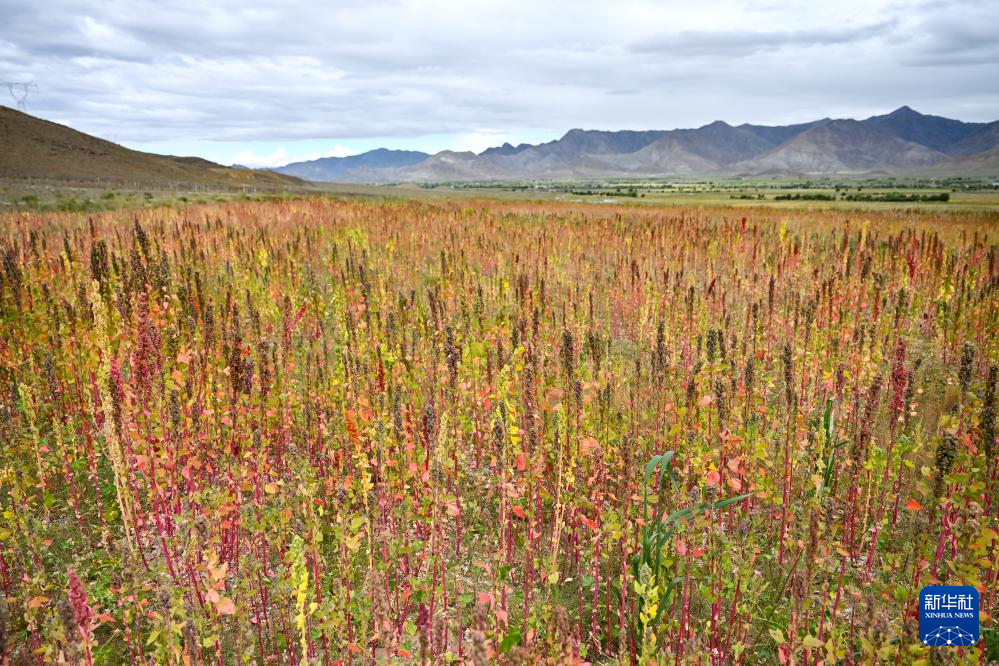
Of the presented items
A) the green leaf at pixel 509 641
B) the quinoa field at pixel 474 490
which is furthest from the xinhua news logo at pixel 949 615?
the green leaf at pixel 509 641

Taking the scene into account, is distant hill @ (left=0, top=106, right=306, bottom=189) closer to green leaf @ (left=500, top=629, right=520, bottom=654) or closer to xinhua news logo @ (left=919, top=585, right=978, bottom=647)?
green leaf @ (left=500, top=629, right=520, bottom=654)

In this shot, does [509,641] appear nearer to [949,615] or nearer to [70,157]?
[949,615]

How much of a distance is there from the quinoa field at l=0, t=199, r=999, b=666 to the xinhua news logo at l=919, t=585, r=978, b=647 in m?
0.06

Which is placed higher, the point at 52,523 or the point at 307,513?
the point at 307,513

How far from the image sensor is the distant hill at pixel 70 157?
74000mm

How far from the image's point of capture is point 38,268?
757 centimetres

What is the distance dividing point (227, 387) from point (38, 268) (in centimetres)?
539

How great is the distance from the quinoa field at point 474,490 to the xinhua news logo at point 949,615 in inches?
2.4

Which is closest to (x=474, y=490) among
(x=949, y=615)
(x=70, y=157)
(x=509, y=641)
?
(x=509, y=641)

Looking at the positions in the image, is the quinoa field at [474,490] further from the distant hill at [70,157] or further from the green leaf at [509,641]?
the distant hill at [70,157]

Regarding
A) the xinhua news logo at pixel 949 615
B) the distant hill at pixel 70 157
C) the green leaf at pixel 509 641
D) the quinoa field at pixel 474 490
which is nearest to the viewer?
the xinhua news logo at pixel 949 615

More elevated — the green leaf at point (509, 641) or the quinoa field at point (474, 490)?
the quinoa field at point (474, 490)

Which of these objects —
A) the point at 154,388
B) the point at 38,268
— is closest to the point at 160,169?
the point at 38,268

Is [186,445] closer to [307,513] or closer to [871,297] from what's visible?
[307,513]
